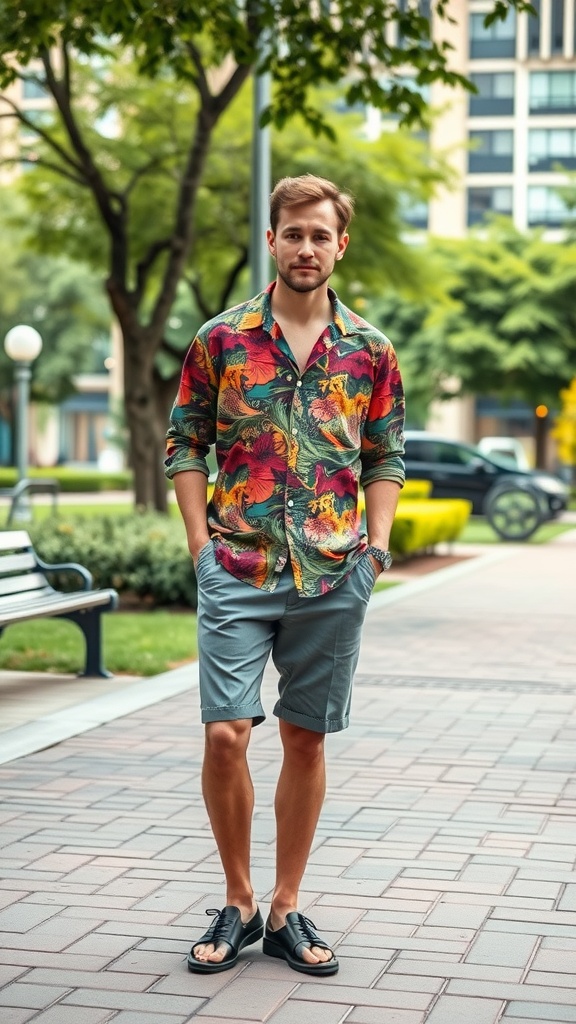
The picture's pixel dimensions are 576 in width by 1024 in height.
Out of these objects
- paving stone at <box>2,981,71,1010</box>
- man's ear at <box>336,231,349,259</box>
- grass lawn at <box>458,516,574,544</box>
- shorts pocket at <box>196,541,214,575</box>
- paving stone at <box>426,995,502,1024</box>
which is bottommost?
grass lawn at <box>458,516,574,544</box>

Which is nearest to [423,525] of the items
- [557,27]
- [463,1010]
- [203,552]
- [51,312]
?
[203,552]

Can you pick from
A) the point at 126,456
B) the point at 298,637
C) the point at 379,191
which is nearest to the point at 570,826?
the point at 298,637

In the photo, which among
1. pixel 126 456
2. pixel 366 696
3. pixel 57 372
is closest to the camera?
pixel 366 696

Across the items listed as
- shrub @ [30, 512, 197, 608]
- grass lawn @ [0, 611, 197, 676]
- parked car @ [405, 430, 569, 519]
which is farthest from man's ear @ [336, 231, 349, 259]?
parked car @ [405, 430, 569, 519]

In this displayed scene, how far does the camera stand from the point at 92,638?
9008 mm

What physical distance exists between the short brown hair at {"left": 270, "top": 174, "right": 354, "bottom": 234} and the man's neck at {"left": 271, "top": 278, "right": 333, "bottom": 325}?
161 millimetres

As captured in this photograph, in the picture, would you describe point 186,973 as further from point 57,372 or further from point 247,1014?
point 57,372

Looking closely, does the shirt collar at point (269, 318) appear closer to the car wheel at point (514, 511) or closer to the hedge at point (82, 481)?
the car wheel at point (514, 511)

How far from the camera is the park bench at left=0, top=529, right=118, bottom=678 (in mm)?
8539

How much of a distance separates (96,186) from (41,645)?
636 centimetres

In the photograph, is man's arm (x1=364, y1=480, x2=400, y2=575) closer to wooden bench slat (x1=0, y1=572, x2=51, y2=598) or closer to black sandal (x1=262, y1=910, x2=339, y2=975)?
black sandal (x1=262, y1=910, x2=339, y2=975)

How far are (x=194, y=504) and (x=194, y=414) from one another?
24 cm

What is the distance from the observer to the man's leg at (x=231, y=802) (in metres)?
4.01

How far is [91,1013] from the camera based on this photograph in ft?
12.3
